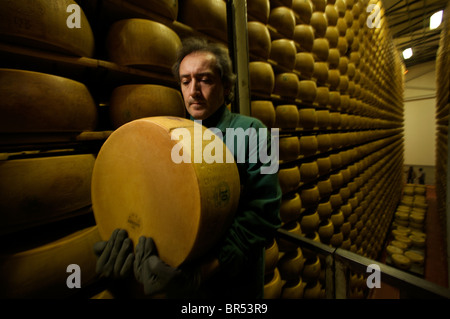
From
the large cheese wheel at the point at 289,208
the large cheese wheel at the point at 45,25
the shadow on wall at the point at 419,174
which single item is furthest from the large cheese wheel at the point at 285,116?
the shadow on wall at the point at 419,174

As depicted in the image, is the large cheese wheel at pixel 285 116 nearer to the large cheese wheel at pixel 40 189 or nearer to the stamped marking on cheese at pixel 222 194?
the stamped marking on cheese at pixel 222 194

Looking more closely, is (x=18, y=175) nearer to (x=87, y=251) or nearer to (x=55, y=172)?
(x=55, y=172)

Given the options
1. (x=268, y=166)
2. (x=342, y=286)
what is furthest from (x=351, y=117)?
(x=268, y=166)

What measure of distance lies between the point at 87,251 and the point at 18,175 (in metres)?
0.31

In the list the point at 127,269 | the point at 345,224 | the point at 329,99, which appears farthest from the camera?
the point at 345,224

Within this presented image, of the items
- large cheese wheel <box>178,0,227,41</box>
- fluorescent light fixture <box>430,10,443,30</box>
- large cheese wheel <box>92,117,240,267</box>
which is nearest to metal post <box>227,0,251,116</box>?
large cheese wheel <box>178,0,227,41</box>

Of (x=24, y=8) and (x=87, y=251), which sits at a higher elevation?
(x=24, y=8)

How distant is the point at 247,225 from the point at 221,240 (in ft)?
0.28

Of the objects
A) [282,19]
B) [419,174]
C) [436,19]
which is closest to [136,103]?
[282,19]

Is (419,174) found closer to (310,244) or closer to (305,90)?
(305,90)

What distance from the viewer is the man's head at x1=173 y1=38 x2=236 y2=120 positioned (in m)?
0.68

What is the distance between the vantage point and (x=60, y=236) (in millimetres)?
652

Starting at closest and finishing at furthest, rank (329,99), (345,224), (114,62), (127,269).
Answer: (127,269)
(114,62)
(329,99)
(345,224)
